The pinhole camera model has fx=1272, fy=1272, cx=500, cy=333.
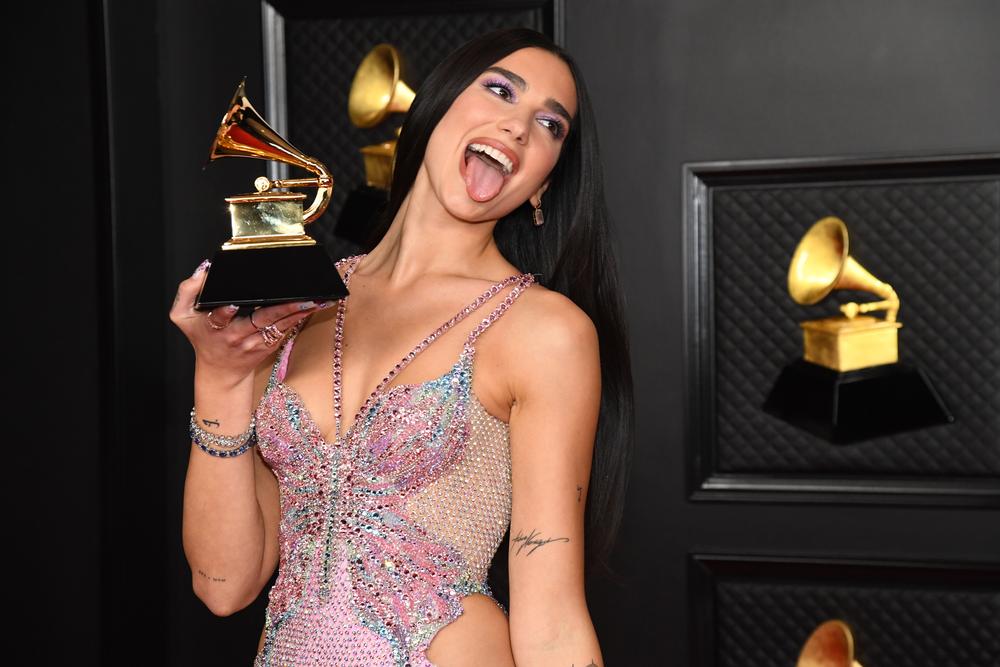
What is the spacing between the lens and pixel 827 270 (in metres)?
2.90

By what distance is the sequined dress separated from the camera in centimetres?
168

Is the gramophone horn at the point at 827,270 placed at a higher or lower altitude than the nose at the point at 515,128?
lower

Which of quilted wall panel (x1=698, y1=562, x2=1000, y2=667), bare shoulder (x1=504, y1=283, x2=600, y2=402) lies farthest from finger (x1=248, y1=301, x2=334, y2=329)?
quilted wall panel (x1=698, y1=562, x2=1000, y2=667)

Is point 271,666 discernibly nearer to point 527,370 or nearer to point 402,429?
point 402,429

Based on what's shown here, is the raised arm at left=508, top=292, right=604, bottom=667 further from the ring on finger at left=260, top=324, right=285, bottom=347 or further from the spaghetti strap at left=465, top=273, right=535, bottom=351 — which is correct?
the ring on finger at left=260, top=324, right=285, bottom=347

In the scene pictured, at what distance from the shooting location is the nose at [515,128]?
177cm

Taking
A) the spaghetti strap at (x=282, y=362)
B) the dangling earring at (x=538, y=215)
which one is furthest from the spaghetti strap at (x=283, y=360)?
the dangling earring at (x=538, y=215)

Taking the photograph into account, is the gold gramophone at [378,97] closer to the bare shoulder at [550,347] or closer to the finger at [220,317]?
the bare shoulder at [550,347]

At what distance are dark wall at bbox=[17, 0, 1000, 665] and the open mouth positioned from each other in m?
1.27

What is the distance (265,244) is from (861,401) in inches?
67.8

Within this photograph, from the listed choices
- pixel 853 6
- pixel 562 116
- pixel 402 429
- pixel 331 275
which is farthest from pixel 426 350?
pixel 853 6

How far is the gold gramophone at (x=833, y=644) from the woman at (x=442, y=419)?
1329mm

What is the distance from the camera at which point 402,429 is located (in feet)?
5.56

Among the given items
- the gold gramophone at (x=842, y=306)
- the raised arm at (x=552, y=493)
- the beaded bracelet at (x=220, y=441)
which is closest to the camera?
the raised arm at (x=552, y=493)
